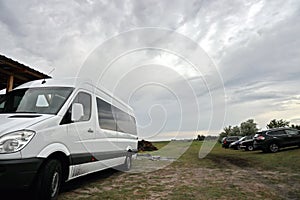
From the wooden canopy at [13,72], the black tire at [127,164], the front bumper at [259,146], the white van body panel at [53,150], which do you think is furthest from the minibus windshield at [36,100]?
the front bumper at [259,146]

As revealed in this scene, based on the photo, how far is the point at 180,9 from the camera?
29.7 feet

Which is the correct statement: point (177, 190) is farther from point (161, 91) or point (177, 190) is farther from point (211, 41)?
point (211, 41)

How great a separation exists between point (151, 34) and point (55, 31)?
13.2 ft

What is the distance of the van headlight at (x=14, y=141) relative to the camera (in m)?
3.02

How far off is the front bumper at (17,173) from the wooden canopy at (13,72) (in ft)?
18.6

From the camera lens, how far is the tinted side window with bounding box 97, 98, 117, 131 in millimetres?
5480

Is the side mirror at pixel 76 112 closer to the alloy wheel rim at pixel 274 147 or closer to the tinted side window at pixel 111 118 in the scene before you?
the tinted side window at pixel 111 118

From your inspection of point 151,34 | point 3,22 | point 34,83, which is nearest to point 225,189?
point 34,83

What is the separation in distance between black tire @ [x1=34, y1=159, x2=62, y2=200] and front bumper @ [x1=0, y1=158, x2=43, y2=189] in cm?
18

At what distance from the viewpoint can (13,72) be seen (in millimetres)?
8953

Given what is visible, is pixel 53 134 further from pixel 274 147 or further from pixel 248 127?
pixel 248 127

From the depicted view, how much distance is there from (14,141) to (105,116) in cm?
282

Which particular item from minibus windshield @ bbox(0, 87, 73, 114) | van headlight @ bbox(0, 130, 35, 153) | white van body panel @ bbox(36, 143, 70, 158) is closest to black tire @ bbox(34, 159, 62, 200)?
white van body panel @ bbox(36, 143, 70, 158)

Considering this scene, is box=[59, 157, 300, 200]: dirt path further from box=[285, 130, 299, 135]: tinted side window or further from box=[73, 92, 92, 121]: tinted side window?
box=[285, 130, 299, 135]: tinted side window
